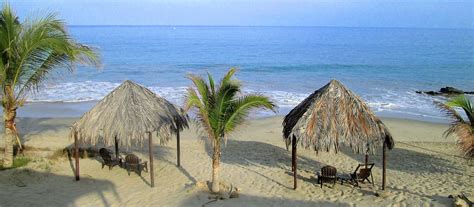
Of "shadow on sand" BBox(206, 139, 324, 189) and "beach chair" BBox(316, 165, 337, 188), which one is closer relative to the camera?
"beach chair" BBox(316, 165, 337, 188)

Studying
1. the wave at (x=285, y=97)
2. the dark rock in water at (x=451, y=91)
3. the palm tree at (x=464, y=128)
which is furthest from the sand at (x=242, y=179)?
the dark rock in water at (x=451, y=91)

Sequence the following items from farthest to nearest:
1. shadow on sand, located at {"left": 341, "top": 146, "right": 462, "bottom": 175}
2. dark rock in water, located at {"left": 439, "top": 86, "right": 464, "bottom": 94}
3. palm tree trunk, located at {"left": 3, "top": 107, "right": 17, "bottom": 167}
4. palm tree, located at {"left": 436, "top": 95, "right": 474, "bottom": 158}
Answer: dark rock in water, located at {"left": 439, "top": 86, "right": 464, "bottom": 94}, shadow on sand, located at {"left": 341, "top": 146, "right": 462, "bottom": 175}, palm tree trunk, located at {"left": 3, "top": 107, "right": 17, "bottom": 167}, palm tree, located at {"left": 436, "top": 95, "right": 474, "bottom": 158}

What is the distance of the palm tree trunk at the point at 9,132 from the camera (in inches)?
406

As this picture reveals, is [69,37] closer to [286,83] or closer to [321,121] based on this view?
[321,121]

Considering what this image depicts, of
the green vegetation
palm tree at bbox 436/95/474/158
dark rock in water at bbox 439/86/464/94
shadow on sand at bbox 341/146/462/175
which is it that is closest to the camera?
palm tree at bbox 436/95/474/158

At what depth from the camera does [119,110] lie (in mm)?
9797

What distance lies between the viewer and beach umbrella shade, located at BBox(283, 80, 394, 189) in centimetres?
920

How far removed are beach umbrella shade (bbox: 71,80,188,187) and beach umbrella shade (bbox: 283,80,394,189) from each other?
9.29ft

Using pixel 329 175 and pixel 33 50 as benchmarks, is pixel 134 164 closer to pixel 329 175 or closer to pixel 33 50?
pixel 33 50

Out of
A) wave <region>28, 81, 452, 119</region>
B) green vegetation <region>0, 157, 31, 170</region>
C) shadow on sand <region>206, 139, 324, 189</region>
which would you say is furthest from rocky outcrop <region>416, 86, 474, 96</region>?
green vegetation <region>0, 157, 31, 170</region>

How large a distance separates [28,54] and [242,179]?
562 centimetres

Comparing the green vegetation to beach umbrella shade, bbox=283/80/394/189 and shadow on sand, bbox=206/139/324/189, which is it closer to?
shadow on sand, bbox=206/139/324/189

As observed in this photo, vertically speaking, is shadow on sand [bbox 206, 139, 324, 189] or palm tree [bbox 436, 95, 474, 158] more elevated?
palm tree [bbox 436, 95, 474, 158]

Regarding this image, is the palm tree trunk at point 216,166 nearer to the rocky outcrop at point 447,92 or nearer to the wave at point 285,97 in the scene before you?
the wave at point 285,97
